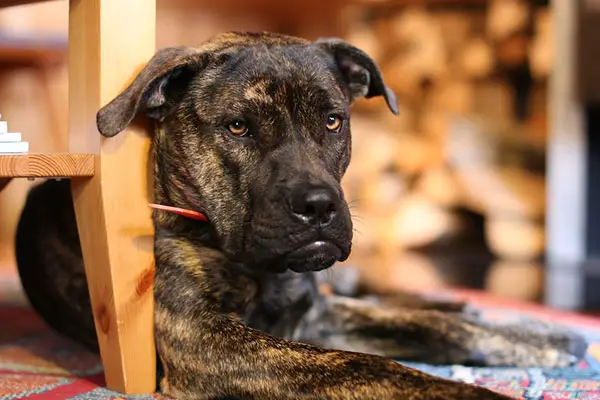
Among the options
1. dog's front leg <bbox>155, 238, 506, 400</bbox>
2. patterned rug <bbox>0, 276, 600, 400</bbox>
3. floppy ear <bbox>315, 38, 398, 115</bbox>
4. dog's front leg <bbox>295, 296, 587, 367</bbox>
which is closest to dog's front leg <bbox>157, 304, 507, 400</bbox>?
dog's front leg <bbox>155, 238, 506, 400</bbox>

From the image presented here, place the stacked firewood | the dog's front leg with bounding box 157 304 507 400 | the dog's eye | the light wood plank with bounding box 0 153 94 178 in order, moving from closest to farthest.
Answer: the dog's front leg with bounding box 157 304 507 400 → the light wood plank with bounding box 0 153 94 178 → the dog's eye → the stacked firewood

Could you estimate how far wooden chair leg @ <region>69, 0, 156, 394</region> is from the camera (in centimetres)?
184

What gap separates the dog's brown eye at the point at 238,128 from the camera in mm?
1912

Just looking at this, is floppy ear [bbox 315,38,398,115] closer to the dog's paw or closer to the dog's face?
the dog's face

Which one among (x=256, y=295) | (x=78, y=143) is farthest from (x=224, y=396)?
(x=78, y=143)

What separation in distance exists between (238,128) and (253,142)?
0.05 meters

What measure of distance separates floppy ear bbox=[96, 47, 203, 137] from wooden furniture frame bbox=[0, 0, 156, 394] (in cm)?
5

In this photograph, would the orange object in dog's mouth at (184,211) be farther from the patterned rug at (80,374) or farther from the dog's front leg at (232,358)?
the patterned rug at (80,374)

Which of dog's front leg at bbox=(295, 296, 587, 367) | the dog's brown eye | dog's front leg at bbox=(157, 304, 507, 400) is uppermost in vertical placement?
Result: the dog's brown eye

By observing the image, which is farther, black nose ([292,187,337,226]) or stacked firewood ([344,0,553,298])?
stacked firewood ([344,0,553,298])

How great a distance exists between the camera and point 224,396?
68.4 inches

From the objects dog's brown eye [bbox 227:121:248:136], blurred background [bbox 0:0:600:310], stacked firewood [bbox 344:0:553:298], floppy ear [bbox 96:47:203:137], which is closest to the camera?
floppy ear [bbox 96:47:203:137]

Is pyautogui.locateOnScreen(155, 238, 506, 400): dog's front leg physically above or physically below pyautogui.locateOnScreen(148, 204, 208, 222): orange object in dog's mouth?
below

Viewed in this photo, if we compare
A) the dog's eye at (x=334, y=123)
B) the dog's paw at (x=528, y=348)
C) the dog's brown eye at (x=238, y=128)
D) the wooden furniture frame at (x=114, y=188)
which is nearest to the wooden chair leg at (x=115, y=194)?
the wooden furniture frame at (x=114, y=188)
